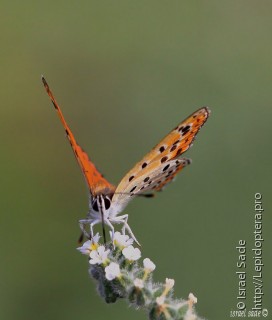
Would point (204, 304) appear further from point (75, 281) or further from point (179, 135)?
point (179, 135)

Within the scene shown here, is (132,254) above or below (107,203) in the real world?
below

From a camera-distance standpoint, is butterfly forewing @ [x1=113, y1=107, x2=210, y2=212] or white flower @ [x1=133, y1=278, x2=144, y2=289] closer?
white flower @ [x1=133, y1=278, x2=144, y2=289]

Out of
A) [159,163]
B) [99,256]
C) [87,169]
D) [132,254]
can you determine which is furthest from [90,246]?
[159,163]

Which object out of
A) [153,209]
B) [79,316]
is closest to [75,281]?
[79,316]

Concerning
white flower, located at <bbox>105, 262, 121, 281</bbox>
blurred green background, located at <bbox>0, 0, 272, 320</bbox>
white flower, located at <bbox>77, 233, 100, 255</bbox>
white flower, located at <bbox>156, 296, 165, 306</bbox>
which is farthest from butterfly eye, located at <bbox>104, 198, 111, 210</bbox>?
blurred green background, located at <bbox>0, 0, 272, 320</bbox>

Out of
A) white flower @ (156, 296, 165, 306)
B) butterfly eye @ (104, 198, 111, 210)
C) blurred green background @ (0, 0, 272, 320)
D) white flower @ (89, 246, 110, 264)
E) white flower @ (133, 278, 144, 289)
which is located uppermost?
blurred green background @ (0, 0, 272, 320)

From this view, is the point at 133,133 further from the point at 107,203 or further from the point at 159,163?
the point at 107,203

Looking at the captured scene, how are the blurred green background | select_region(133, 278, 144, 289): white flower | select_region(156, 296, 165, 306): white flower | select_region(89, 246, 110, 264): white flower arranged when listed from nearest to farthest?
1. select_region(156, 296, 165, 306): white flower
2. select_region(133, 278, 144, 289): white flower
3. select_region(89, 246, 110, 264): white flower
4. the blurred green background

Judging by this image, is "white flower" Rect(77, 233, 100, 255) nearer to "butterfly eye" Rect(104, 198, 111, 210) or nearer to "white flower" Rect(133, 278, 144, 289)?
"butterfly eye" Rect(104, 198, 111, 210)
